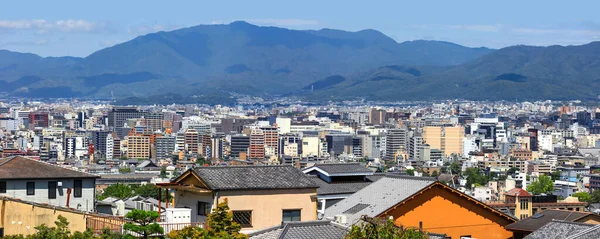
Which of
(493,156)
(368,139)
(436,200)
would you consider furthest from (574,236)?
(368,139)

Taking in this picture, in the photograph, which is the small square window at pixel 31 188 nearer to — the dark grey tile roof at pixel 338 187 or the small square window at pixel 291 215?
the small square window at pixel 291 215

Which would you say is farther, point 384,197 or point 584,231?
point 384,197

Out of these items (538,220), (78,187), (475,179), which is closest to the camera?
(78,187)

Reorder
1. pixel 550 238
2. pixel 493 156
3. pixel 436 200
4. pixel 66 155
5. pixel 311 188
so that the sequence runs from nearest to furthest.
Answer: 1. pixel 550 238
2. pixel 311 188
3. pixel 436 200
4. pixel 493 156
5. pixel 66 155

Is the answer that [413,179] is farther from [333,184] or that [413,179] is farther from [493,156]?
[493,156]

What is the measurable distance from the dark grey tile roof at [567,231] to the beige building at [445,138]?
160030mm

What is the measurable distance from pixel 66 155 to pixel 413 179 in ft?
479

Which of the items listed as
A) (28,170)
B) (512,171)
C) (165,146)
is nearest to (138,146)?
(165,146)

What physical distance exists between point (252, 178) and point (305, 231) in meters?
2.93

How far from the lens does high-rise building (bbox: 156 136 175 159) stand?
159625mm

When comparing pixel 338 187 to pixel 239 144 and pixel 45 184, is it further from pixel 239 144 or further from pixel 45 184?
pixel 239 144

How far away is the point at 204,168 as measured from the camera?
15773mm

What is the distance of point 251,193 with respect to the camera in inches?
608

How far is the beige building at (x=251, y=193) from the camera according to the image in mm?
15328
